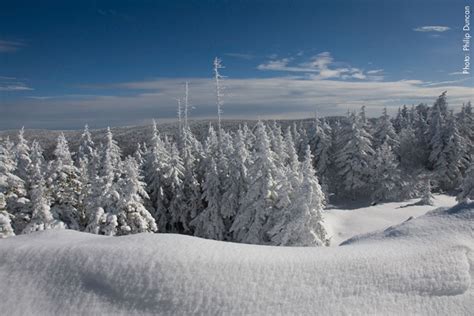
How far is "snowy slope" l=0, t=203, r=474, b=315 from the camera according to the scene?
5.44m

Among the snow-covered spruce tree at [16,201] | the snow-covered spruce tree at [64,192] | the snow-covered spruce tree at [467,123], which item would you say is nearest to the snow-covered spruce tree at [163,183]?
the snow-covered spruce tree at [64,192]

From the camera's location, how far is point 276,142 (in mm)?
47500

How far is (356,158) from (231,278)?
4504cm

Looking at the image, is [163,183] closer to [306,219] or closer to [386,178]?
[306,219]

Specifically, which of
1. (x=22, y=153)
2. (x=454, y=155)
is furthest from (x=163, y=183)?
(x=454, y=155)

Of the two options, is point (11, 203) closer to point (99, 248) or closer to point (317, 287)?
point (99, 248)

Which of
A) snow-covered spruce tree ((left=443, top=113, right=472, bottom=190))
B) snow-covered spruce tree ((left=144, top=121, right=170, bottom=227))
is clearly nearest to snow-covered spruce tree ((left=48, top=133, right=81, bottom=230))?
snow-covered spruce tree ((left=144, top=121, right=170, bottom=227))

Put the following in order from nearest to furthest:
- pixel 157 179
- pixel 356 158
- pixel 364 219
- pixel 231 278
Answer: pixel 231 278 → pixel 364 219 → pixel 157 179 → pixel 356 158

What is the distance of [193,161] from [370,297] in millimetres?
35613

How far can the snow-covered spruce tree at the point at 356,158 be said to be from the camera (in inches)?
1874

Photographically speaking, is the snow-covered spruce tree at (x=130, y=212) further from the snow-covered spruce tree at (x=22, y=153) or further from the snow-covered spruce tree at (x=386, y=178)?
the snow-covered spruce tree at (x=386, y=178)

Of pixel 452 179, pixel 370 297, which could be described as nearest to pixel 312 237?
pixel 370 297

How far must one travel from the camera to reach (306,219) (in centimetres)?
2289

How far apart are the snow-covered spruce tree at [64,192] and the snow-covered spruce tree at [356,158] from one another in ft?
115
